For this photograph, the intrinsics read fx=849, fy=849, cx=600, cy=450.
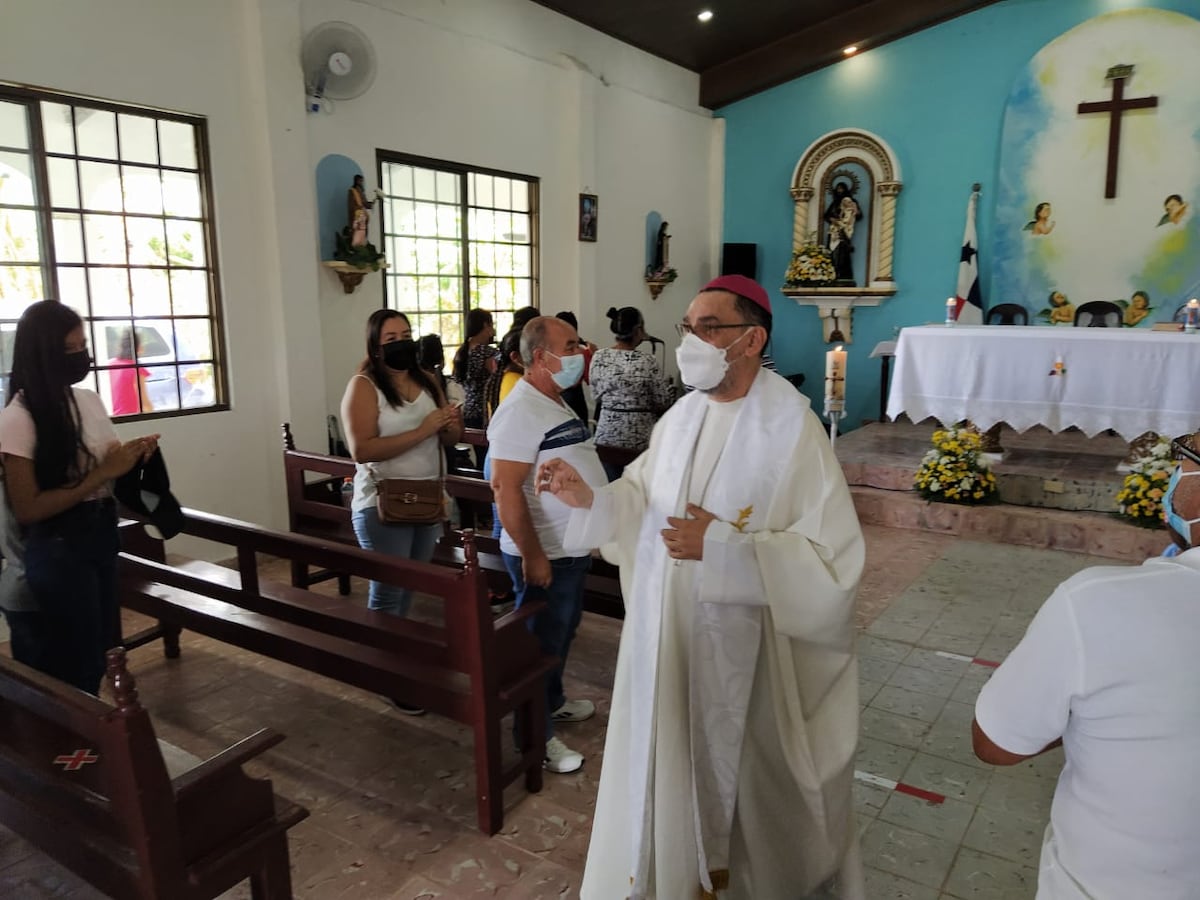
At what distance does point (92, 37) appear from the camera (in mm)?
4344

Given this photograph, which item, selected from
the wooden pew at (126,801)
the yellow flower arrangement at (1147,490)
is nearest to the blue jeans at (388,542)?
the wooden pew at (126,801)

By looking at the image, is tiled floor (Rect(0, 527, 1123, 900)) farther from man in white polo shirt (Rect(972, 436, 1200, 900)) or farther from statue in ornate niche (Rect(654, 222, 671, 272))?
statue in ornate niche (Rect(654, 222, 671, 272))

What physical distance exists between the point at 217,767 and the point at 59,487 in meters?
1.20

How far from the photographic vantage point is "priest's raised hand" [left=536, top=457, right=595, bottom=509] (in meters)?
1.98

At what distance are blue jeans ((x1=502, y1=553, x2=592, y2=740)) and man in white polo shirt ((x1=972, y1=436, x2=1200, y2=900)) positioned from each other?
1.68 metres

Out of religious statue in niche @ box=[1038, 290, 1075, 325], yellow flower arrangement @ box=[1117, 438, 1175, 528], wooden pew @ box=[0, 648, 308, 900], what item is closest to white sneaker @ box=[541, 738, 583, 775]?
wooden pew @ box=[0, 648, 308, 900]

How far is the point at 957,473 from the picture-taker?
586 centimetres

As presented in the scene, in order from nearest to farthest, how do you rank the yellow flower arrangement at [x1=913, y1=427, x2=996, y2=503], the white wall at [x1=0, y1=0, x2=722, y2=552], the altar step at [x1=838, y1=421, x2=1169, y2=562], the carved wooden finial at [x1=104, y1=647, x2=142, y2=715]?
the carved wooden finial at [x1=104, y1=647, x2=142, y2=715] < the white wall at [x1=0, y1=0, x2=722, y2=552] < the altar step at [x1=838, y1=421, x2=1169, y2=562] < the yellow flower arrangement at [x1=913, y1=427, x2=996, y2=503]

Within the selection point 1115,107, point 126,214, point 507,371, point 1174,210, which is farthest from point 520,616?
point 1115,107

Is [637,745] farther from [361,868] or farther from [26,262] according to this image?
[26,262]

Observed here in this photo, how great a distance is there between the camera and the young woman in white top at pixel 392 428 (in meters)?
3.06

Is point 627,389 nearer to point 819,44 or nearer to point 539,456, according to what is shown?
point 539,456

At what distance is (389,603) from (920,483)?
416cm

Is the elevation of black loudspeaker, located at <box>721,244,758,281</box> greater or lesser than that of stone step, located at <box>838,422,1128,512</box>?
greater
